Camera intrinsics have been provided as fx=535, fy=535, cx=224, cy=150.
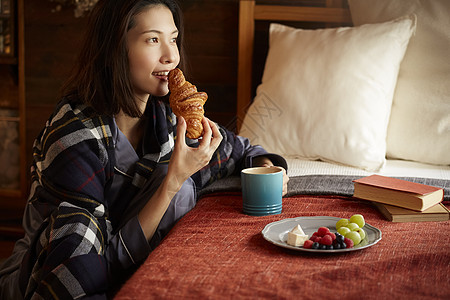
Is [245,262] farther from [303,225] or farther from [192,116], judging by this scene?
[192,116]

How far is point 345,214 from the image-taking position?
48.2 inches

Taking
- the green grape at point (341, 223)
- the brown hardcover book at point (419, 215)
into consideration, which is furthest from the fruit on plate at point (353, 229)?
the brown hardcover book at point (419, 215)

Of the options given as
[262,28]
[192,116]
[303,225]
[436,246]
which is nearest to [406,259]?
[436,246]

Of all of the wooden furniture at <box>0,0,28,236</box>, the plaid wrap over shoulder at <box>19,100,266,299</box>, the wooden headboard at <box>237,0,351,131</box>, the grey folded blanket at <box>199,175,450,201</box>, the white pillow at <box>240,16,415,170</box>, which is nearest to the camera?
the plaid wrap over shoulder at <box>19,100,266,299</box>

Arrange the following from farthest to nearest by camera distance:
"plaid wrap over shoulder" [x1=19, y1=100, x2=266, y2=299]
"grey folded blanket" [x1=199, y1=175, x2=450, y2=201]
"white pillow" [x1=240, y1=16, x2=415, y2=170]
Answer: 1. "white pillow" [x1=240, y1=16, x2=415, y2=170]
2. "grey folded blanket" [x1=199, y1=175, x2=450, y2=201]
3. "plaid wrap over shoulder" [x1=19, y1=100, x2=266, y2=299]

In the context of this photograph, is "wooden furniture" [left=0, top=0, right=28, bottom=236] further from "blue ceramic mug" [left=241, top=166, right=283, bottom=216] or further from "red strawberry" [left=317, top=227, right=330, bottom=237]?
"red strawberry" [left=317, top=227, right=330, bottom=237]

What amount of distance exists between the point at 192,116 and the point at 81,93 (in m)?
0.33

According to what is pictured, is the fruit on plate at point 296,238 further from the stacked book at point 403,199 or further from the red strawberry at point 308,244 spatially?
the stacked book at point 403,199

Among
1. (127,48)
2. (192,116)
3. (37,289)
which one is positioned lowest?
(37,289)

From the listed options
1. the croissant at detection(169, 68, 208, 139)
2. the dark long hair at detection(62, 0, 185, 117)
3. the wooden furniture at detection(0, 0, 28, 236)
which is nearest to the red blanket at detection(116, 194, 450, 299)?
the croissant at detection(169, 68, 208, 139)

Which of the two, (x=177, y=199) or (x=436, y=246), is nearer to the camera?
(x=436, y=246)

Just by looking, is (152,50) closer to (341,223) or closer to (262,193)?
(262,193)

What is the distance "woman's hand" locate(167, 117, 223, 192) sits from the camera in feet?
4.16

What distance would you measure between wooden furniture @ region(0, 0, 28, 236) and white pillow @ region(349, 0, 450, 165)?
168cm
